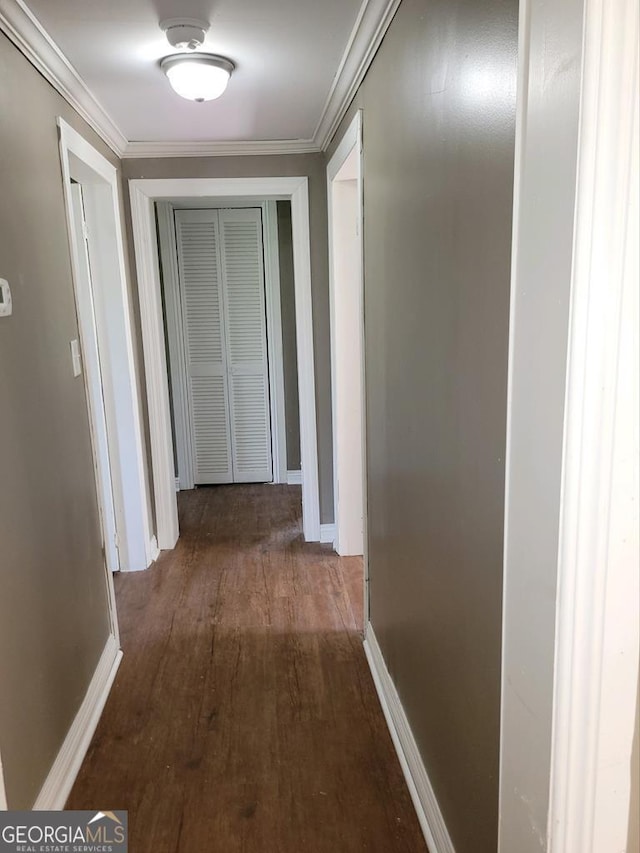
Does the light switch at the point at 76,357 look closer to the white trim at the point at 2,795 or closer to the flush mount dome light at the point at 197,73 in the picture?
the flush mount dome light at the point at 197,73

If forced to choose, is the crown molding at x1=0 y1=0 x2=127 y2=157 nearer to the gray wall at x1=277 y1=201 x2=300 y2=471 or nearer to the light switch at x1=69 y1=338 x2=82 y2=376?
the light switch at x1=69 y1=338 x2=82 y2=376

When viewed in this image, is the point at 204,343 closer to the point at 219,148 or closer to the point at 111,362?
the point at 111,362

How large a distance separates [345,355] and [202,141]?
51.6 inches

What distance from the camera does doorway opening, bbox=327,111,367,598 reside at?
3107 millimetres

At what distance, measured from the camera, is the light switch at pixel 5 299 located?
1.55m

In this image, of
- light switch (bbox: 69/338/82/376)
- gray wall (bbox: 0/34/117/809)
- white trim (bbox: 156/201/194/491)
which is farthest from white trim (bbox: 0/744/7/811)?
white trim (bbox: 156/201/194/491)

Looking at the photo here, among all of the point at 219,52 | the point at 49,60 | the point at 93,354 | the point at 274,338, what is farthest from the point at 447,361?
the point at 274,338

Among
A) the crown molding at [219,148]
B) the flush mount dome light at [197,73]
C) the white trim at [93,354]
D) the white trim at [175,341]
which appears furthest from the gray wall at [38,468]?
the white trim at [175,341]

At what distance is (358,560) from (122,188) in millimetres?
2385

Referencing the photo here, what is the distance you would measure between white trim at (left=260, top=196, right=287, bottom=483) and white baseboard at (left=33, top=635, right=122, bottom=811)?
2501 millimetres

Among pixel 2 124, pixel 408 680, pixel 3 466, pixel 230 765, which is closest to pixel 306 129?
pixel 2 124

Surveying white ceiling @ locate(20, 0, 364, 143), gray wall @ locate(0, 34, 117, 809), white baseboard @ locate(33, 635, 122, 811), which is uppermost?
white ceiling @ locate(20, 0, 364, 143)

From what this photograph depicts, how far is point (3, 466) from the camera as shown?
4.92ft

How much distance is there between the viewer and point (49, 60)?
6.43 ft
